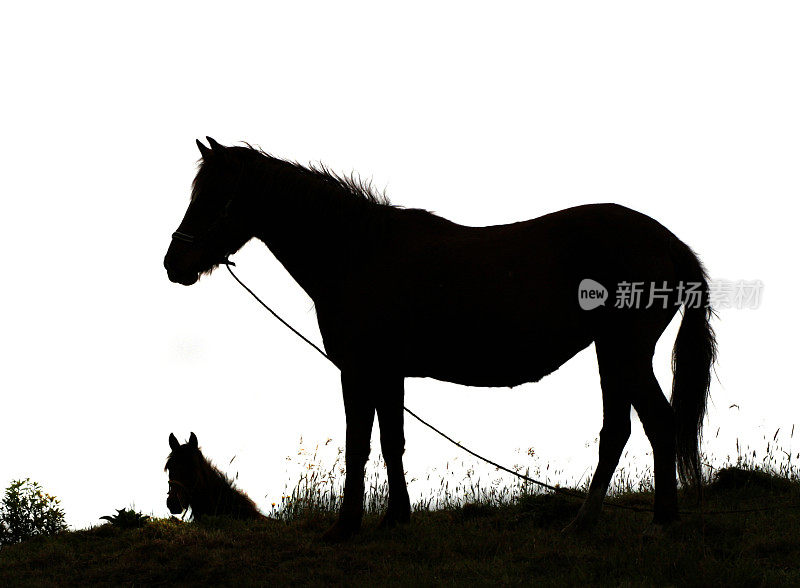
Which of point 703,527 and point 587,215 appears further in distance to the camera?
point 587,215

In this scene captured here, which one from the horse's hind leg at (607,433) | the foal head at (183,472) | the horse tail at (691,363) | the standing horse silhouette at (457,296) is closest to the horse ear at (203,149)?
the standing horse silhouette at (457,296)

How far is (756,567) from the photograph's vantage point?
191 inches

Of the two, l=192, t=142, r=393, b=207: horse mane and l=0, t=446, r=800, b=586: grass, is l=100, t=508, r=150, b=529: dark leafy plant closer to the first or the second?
l=0, t=446, r=800, b=586: grass

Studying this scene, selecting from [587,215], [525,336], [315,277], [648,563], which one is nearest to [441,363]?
[525,336]

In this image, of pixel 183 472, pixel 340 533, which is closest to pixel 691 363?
pixel 340 533

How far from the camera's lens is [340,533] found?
604cm

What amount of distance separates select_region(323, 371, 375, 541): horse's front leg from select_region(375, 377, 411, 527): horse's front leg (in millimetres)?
193

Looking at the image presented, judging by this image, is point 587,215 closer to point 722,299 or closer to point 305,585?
point 722,299

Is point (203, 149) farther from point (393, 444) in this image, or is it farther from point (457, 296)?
point (393, 444)

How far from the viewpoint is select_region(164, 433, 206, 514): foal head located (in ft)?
24.1

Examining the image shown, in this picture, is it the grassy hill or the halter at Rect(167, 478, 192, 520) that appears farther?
the halter at Rect(167, 478, 192, 520)

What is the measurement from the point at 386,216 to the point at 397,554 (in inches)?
104

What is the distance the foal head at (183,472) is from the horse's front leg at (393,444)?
2.06m

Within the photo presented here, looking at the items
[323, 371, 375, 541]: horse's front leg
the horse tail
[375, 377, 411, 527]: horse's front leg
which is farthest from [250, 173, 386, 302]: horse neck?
the horse tail
